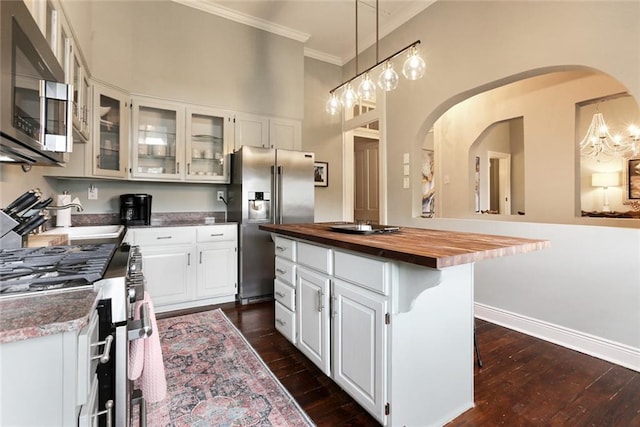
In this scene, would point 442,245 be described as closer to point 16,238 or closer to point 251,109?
point 16,238

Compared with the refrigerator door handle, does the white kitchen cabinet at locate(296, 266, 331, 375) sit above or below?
below

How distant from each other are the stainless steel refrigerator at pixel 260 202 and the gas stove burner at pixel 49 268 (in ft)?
6.52

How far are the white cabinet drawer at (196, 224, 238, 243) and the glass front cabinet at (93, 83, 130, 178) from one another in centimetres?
93

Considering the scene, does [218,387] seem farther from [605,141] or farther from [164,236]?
[605,141]

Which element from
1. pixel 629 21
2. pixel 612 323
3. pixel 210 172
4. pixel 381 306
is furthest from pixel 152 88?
pixel 612 323

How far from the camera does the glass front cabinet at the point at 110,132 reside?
8.89ft

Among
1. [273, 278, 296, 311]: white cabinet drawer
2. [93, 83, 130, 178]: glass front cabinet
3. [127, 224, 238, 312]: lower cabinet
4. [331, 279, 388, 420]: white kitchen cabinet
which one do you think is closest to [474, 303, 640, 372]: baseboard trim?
[331, 279, 388, 420]: white kitchen cabinet

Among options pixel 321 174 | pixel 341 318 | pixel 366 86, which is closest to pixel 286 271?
pixel 341 318

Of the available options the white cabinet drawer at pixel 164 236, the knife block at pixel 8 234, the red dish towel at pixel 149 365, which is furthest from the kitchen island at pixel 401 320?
the white cabinet drawer at pixel 164 236

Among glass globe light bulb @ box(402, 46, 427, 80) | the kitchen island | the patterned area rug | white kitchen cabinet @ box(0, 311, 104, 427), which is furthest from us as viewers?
glass globe light bulb @ box(402, 46, 427, 80)

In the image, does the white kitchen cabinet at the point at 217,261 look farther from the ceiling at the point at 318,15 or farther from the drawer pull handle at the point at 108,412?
the ceiling at the point at 318,15

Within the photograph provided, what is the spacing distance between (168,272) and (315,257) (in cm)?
192

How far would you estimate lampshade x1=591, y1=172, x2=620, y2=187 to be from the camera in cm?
456

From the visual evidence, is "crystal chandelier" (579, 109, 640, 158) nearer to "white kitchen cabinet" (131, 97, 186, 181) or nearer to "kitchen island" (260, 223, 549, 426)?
"kitchen island" (260, 223, 549, 426)
